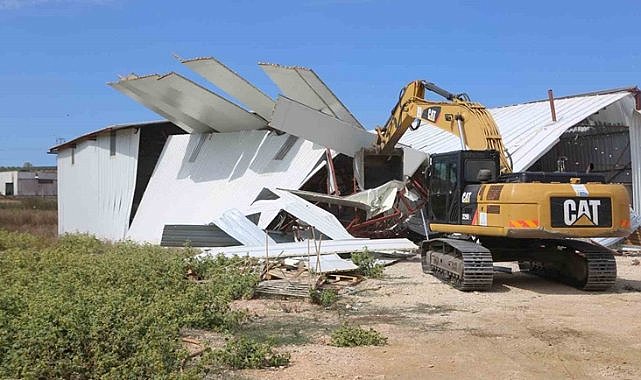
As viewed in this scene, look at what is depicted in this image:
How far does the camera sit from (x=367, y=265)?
14164 mm

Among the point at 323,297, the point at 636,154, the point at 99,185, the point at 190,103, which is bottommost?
the point at 323,297

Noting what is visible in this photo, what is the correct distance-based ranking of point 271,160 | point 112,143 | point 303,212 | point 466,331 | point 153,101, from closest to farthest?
1. point 466,331
2. point 303,212
3. point 271,160
4. point 153,101
5. point 112,143

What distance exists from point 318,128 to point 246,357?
14.6 metres

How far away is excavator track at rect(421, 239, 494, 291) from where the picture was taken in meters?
11.3

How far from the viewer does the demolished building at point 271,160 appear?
20.0 meters

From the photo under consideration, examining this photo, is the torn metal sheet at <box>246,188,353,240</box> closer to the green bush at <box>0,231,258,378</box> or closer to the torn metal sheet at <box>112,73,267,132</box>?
the torn metal sheet at <box>112,73,267,132</box>

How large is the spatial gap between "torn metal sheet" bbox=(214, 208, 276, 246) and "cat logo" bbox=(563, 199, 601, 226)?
8696 mm

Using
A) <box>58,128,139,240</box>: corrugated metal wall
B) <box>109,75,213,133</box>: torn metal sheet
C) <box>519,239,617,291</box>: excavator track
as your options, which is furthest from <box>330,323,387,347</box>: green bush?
<box>58,128,139,240</box>: corrugated metal wall

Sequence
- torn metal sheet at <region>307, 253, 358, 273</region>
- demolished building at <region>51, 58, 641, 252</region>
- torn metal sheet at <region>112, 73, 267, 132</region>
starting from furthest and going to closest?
torn metal sheet at <region>112, 73, 267, 132</region> < demolished building at <region>51, 58, 641, 252</region> < torn metal sheet at <region>307, 253, 358, 273</region>

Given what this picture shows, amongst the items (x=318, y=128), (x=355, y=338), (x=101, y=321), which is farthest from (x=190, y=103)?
(x=101, y=321)

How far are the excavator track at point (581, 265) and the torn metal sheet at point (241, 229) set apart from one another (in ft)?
24.4

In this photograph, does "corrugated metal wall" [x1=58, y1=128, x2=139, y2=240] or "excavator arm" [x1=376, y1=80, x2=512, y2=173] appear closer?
"excavator arm" [x1=376, y1=80, x2=512, y2=173]

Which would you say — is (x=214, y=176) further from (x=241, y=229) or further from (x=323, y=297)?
(x=323, y=297)

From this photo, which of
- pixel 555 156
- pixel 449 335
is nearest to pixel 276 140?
pixel 555 156
